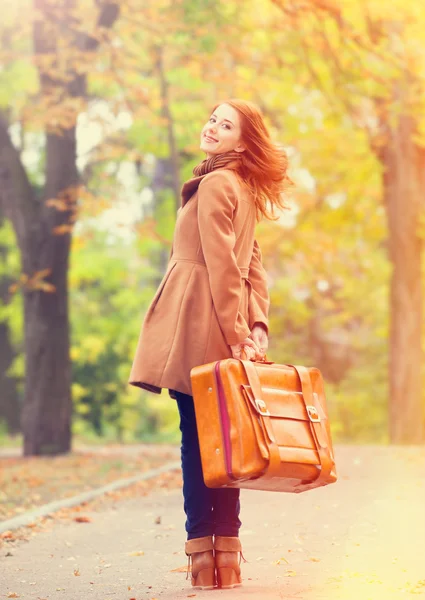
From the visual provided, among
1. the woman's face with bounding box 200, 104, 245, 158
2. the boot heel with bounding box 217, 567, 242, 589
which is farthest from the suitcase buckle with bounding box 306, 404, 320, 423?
the woman's face with bounding box 200, 104, 245, 158

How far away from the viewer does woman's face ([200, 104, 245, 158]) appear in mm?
5043

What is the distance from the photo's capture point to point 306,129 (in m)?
20.0

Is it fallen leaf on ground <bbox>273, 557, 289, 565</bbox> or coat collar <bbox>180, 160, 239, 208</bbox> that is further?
fallen leaf on ground <bbox>273, 557, 289, 565</bbox>

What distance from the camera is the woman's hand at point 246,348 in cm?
483

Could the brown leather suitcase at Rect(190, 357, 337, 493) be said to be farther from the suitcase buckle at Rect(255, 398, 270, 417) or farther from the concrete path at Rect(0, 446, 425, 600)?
the concrete path at Rect(0, 446, 425, 600)

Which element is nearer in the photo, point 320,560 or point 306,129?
point 320,560

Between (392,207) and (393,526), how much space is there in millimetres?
12631

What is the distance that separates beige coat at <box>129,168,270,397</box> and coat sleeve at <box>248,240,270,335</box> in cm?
4

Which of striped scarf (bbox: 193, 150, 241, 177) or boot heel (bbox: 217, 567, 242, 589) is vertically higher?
striped scarf (bbox: 193, 150, 241, 177)

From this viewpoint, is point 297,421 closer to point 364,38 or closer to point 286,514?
point 286,514

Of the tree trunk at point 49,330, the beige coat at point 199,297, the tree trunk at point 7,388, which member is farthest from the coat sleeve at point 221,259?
the tree trunk at point 7,388

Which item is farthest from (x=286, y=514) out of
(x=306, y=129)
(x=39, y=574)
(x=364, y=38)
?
(x=306, y=129)

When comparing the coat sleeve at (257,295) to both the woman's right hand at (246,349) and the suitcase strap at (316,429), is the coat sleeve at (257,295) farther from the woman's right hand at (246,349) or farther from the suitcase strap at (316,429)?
the suitcase strap at (316,429)

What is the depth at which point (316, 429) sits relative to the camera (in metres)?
4.77
